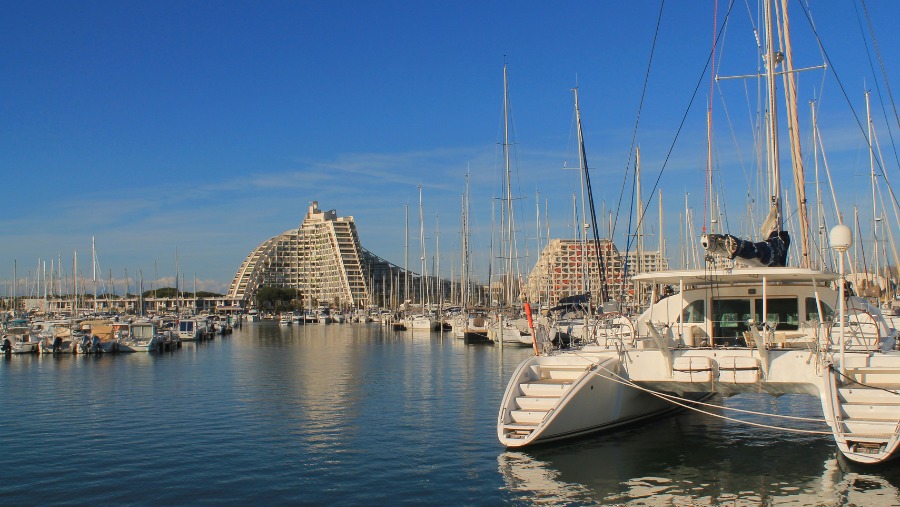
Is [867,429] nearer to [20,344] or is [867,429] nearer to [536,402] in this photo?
[536,402]

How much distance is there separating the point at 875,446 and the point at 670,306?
5.45 metres

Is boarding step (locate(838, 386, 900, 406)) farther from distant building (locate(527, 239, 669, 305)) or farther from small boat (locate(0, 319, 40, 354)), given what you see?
small boat (locate(0, 319, 40, 354))

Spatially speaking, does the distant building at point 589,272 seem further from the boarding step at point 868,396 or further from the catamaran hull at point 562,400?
the boarding step at point 868,396

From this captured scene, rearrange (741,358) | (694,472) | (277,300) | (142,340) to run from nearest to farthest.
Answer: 1. (694,472)
2. (741,358)
3. (142,340)
4. (277,300)

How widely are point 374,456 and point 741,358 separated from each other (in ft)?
21.1

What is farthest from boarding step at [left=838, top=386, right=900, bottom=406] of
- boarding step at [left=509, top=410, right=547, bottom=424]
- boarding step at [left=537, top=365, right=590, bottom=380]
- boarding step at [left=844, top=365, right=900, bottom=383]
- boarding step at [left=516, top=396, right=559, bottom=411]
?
boarding step at [left=509, top=410, right=547, bottom=424]

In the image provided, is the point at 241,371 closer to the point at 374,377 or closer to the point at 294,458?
the point at 374,377

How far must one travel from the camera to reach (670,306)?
16062 mm

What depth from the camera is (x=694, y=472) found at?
12477 millimetres

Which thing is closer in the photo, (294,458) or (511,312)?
(294,458)

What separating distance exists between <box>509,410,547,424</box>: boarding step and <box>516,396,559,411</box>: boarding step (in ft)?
0.29

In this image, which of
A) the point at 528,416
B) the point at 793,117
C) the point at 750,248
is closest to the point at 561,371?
the point at 528,416

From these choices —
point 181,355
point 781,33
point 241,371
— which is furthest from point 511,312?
point 781,33

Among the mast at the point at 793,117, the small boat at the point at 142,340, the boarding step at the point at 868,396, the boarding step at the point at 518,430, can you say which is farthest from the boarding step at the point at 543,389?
the small boat at the point at 142,340
